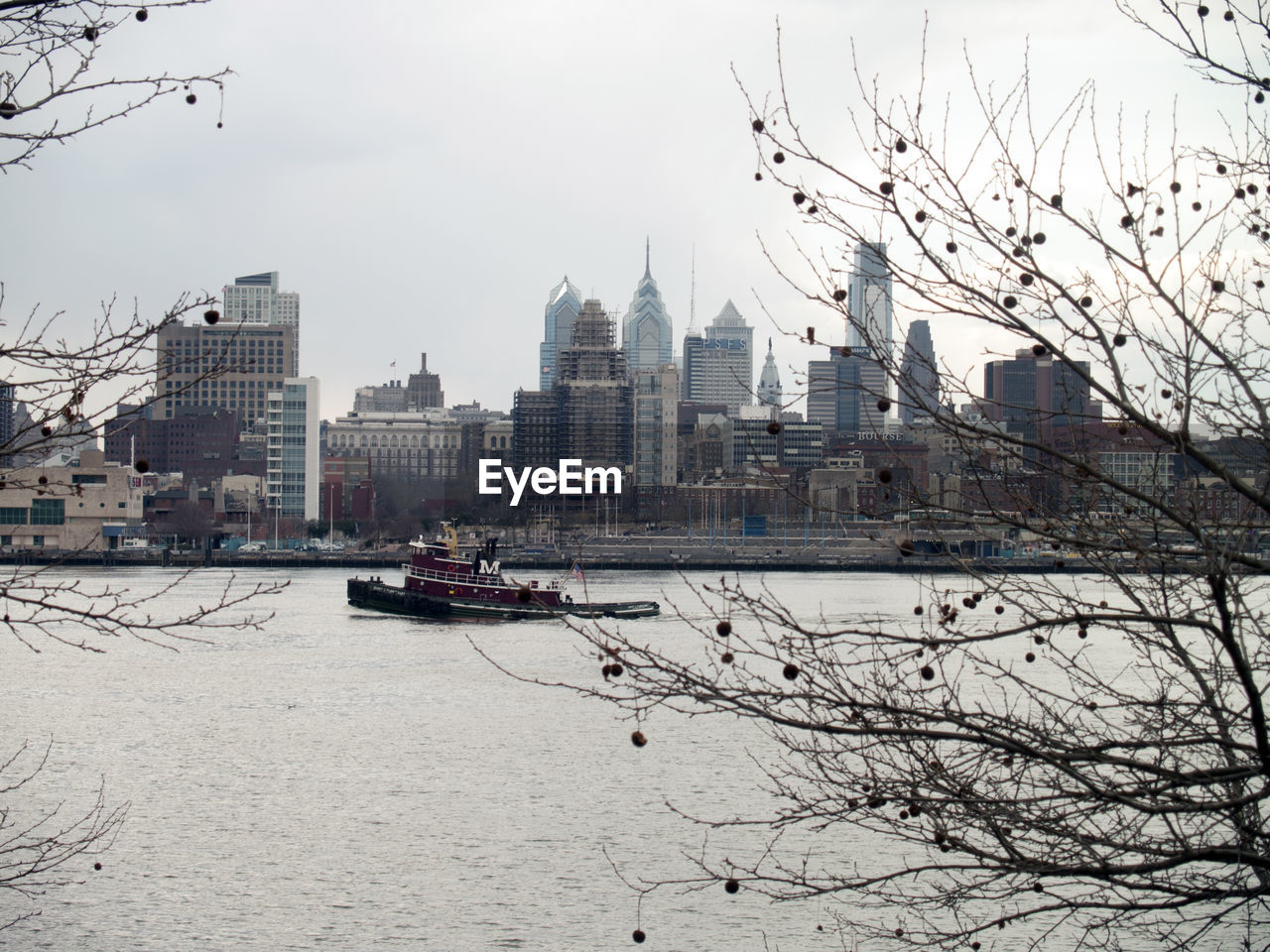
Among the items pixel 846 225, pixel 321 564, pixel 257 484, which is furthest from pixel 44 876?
pixel 257 484

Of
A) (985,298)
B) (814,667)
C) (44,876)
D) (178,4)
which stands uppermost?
(178,4)

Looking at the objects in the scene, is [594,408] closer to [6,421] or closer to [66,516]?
[66,516]

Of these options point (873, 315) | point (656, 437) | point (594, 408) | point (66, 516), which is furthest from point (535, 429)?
point (873, 315)

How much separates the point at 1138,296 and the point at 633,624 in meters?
53.1

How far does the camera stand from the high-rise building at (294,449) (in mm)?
147000

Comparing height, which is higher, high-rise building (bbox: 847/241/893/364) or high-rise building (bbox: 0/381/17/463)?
high-rise building (bbox: 847/241/893/364)

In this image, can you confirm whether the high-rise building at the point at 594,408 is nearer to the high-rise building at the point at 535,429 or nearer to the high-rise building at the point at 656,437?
the high-rise building at the point at 535,429

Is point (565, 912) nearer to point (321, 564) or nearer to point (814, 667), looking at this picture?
point (814, 667)

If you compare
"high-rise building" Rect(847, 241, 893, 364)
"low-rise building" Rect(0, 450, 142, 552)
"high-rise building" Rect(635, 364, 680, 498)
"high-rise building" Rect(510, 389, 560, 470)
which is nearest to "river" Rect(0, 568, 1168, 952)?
"high-rise building" Rect(847, 241, 893, 364)

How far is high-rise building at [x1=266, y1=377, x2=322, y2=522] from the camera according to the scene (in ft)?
482

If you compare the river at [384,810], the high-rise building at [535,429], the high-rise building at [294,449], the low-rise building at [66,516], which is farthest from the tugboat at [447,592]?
the high-rise building at [535,429]

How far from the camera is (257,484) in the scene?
159m

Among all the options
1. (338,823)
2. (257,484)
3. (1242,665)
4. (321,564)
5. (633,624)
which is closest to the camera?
(1242,665)

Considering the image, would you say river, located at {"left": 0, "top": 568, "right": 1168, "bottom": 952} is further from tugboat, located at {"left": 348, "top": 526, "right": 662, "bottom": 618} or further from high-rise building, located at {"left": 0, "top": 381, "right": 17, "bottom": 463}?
tugboat, located at {"left": 348, "top": 526, "right": 662, "bottom": 618}
